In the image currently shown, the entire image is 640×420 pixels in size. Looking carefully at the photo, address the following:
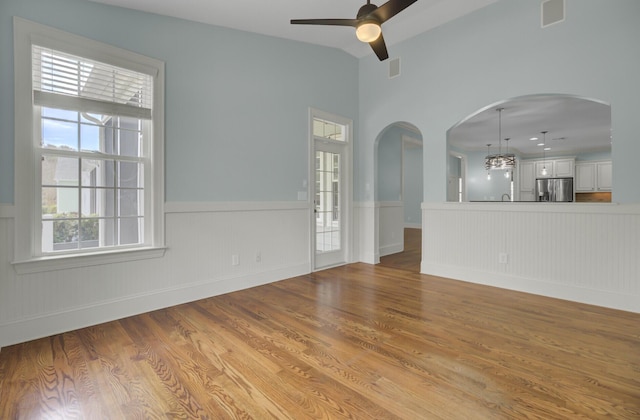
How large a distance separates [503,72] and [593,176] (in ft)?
29.2

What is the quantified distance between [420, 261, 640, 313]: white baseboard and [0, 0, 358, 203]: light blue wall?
2479mm

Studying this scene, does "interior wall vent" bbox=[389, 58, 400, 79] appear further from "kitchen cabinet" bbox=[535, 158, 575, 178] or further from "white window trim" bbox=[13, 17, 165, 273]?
"kitchen cabinet" bbox=[535, 158, 575, 178]

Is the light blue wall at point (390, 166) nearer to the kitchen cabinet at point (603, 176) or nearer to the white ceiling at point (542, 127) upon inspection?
the white ceiling at point (542, 127)

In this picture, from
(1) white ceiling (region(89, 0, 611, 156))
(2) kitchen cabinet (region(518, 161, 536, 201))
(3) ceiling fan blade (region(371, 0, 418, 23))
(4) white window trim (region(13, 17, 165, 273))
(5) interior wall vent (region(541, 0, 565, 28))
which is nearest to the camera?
(3) ceiling fan blade (region(371, 0, 418, 23))

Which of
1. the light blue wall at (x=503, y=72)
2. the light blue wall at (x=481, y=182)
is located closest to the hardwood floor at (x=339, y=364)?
the light blue wall at (x=503, y=72)

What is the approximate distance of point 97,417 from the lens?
167 centimetres

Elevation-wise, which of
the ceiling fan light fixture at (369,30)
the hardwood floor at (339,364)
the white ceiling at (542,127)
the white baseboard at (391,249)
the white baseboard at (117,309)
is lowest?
the hardwood floor at (339,364)

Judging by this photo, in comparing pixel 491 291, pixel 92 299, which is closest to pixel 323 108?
pixel 491 291

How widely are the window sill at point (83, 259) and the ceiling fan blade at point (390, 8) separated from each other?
3000 millimetres

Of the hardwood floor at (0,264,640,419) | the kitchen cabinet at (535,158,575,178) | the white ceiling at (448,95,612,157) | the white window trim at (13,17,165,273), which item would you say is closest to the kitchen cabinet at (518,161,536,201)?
the kitchen cabinet at (535,158,575,178)

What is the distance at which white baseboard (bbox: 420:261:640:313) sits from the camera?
3.24 meters

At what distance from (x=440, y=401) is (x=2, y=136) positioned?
3616 mm

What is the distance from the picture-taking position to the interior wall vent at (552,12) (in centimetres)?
350

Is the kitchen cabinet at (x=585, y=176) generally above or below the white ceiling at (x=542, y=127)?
below
